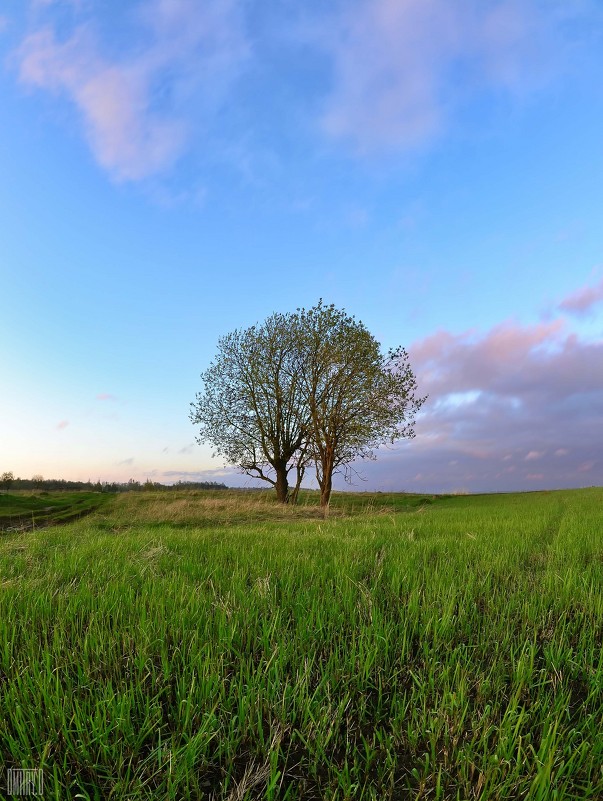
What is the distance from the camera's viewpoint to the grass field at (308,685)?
1.94m

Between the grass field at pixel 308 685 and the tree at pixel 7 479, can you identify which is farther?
the tree at pixel 7 479

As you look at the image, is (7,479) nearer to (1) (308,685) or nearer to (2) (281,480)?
(2) (281,480)

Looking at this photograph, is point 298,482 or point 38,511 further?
point 298,482

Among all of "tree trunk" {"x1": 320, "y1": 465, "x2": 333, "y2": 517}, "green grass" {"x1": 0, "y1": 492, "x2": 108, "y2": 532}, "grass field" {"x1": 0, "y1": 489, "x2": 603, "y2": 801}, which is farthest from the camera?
"tree trunk" {"x1": 320, "y1": 465, "x2": 333, "y2": 517}

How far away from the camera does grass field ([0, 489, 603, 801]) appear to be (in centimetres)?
194

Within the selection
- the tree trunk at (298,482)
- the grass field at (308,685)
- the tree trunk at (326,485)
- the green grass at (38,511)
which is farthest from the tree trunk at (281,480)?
the grass field at (308,685)

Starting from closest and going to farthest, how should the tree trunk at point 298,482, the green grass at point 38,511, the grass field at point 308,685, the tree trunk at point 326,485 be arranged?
1. the grass field at point 308,685
2. the green grass at point 38,511
3. the tree trunk at point 326,485
4. the tree trunk at point 298,482

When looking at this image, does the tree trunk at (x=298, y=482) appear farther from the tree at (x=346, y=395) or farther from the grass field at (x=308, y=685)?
the grass field at (x=308, y=685)

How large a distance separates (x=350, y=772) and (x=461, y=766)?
1.76ft

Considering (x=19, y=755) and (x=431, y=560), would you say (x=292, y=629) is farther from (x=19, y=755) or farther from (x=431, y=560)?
(x=431, y=560)

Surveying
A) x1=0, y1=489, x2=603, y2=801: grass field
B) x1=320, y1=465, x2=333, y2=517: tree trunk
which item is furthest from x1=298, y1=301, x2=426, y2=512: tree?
x1=0, y1=489, x2=603, y2=801: grass field

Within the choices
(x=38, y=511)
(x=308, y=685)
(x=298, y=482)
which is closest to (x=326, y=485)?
(x=298, y=482)

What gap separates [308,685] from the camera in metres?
2.39

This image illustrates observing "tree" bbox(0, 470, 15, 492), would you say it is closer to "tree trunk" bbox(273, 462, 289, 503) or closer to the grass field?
"tree trunk" bbox(273, 462, 289, 503)
